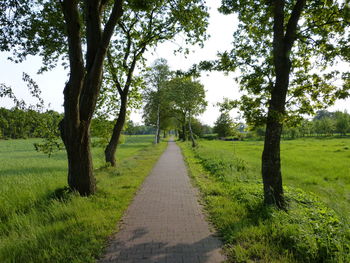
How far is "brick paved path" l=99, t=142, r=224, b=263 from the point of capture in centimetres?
339

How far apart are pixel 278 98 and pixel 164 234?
4.18 metres

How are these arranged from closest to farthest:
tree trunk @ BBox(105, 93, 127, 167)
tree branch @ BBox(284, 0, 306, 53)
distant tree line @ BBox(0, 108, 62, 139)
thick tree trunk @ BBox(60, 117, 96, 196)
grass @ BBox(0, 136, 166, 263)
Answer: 1. grass @ BBox(0, 136, 166, 263)
2. tree branch @ BBox(284, 0, 306, 53)
3. distant tree line @ BBox(0, 108, 62, 139)
4. thick tree trunk @ BBox(60, 117, 96, 196)
5. tree trunk @ BBox(105, 93, 127, 167)

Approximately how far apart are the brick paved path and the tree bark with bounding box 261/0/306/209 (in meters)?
2.05

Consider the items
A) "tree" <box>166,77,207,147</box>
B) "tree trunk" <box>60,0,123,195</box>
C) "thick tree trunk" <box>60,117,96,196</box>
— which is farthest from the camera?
"tree" <box>166,77,207,147</box>

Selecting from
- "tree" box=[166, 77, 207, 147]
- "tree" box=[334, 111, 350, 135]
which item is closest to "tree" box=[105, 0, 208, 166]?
"tree" box=[166, 77, 207, 147]

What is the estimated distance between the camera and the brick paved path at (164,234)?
11.1 feet

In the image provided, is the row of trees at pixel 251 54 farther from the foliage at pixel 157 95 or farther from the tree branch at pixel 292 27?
the foliage at pixel 157 95

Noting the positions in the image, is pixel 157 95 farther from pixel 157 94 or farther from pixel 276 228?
pixel 276 228

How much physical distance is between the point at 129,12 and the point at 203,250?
11.5m

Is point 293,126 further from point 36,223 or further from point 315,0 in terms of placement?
point 36,223

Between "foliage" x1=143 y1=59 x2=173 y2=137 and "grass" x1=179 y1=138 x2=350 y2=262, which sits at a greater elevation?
"foliage" x1=143 y1=59 x2=173 y2=137

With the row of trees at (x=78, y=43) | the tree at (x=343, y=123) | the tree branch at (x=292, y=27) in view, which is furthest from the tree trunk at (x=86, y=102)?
the tree at (x=343, y=123)

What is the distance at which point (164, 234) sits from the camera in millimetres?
4152

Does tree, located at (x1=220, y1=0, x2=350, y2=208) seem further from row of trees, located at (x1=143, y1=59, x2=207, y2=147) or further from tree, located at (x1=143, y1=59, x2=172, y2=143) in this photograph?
tree, located at (x1=143, y1=59, x2=172, y2=143)
